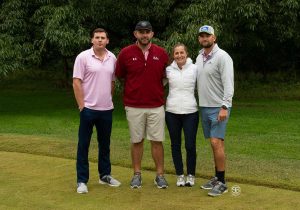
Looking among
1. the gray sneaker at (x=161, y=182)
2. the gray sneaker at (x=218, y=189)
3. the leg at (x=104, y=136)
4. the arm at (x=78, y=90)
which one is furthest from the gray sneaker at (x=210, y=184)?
the arm at (x=78, y=90)

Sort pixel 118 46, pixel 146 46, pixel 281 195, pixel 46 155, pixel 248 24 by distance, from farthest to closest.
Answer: pixel 118 46
pixel 248 24
pixel 46 155
pixel 146 46
pixel 281 195

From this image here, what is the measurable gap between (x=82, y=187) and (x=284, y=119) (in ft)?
29.7

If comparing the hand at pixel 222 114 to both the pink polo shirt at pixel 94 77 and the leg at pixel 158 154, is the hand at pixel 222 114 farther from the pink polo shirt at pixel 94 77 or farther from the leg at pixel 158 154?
the pink polo shirt at pixel 94 77

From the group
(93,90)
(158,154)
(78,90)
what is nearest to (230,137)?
(158,154)

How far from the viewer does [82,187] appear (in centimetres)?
631

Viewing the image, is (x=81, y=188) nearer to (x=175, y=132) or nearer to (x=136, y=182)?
(x=136, y=182)

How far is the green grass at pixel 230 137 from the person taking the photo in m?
7.34

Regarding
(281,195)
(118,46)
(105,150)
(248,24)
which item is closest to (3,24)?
(118,46)

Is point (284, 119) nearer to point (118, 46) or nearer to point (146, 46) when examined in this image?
point (118, 46)

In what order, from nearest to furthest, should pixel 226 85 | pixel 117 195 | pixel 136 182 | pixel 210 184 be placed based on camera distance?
pixel 226 85 → pixel 117 195 → pixel 210 184 → pixel 136 182

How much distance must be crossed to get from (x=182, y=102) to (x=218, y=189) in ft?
3.53

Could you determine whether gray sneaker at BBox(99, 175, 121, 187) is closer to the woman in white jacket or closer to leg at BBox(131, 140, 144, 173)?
leg at BBox(131, 140, 144, 173)

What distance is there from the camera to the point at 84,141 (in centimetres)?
652

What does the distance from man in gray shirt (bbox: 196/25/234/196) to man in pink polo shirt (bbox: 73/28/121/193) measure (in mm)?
1077
